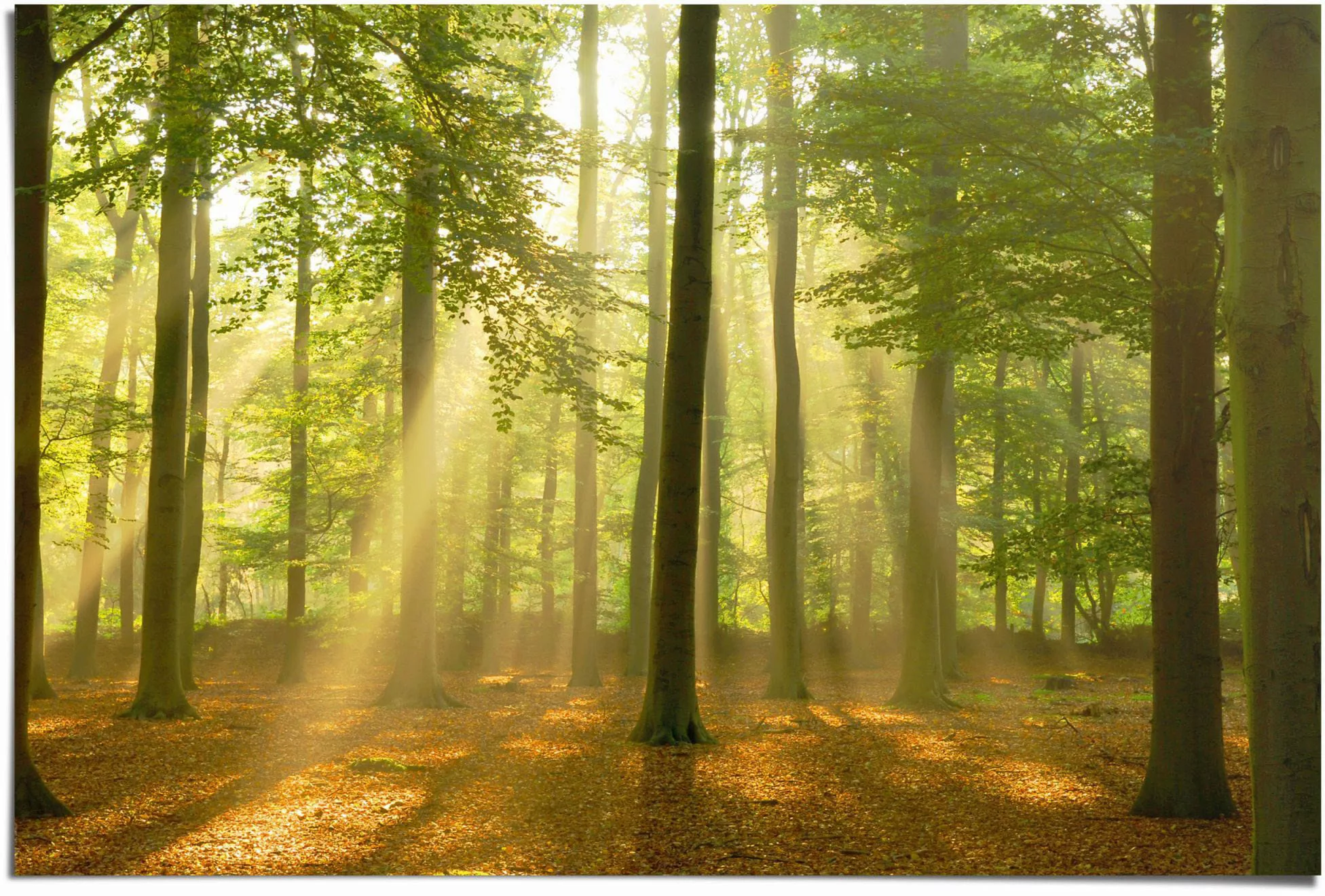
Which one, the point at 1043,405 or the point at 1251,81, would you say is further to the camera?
the point at 1043,405

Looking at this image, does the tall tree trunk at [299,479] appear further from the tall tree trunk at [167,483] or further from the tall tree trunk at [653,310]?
the tall tree trunk at [653,310]

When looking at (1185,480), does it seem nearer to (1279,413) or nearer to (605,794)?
(1279,413)

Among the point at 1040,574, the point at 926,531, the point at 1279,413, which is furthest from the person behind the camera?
the point at 1040,574

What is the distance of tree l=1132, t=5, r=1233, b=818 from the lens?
20.8ft

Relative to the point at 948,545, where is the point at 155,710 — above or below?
below

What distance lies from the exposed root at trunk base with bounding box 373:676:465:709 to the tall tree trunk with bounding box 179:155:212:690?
150 inches

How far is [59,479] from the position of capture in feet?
45.9

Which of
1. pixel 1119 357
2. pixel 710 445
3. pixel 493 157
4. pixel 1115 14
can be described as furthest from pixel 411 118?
pixel 1119 357

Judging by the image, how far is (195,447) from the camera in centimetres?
1619

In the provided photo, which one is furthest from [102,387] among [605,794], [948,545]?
[948,545]

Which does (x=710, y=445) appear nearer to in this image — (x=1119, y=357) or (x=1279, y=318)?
(x=1119, y=357)

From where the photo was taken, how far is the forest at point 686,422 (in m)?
5.09

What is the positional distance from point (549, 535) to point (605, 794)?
15.7m

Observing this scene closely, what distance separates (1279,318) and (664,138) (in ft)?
50.6
